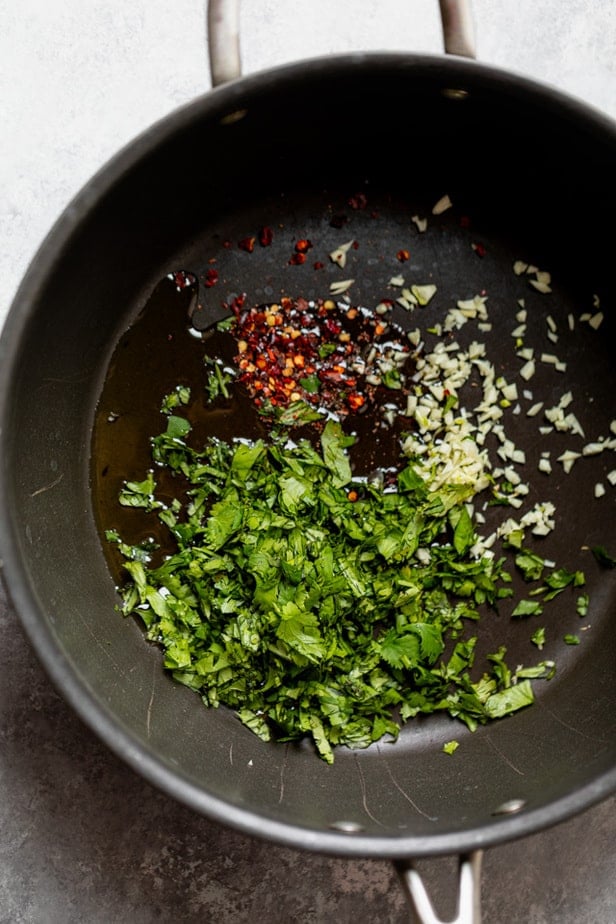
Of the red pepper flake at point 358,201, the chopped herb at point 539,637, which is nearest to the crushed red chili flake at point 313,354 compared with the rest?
the red pepper flake at point 358,201

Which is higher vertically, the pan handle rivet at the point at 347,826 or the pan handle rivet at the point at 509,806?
the pan handle rivet at the point at 347,826

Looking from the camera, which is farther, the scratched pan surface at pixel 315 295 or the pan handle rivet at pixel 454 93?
the pan handle rivet at pixel 454 93

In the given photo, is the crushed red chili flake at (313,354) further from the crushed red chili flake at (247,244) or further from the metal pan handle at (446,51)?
the metal pan handle at (446,51)

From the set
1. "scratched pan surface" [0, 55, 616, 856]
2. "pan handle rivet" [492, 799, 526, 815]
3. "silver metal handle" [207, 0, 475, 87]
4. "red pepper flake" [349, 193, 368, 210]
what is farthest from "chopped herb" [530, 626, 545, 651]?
"silver metal handle" [207, 0, 475, 87]

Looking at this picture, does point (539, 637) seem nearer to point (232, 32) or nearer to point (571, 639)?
point (571, 639)

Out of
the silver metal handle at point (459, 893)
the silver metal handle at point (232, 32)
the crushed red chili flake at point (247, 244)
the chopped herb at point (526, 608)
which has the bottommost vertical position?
the silver metal handle at point (459, 893)

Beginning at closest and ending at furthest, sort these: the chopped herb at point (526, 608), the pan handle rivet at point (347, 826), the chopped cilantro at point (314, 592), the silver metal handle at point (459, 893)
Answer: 1. the silver metal handle at point (459, 893)
2. the pan handle rivet at point (347, 826)
3. the chopped cilantro at point (314, 592)
4. the chopped herb at point (526, 608)
